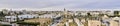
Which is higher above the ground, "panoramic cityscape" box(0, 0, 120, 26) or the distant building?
"panoramic cityscape" box(0, 0, 120, 26)

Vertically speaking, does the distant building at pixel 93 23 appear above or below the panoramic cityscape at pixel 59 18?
below

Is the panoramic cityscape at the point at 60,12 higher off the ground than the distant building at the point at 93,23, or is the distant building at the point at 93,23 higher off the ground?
the panoramic cityscape at the point at 60,12

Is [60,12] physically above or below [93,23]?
above

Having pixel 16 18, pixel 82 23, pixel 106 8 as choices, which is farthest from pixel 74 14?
pixel 16 18

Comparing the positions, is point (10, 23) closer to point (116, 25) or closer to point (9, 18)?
point (9, 18)

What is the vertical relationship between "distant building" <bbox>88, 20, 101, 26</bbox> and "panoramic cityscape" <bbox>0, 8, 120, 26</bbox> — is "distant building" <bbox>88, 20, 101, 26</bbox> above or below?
below

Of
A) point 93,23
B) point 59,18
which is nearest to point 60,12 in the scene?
point 59,18

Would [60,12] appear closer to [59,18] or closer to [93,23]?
[59,18]
